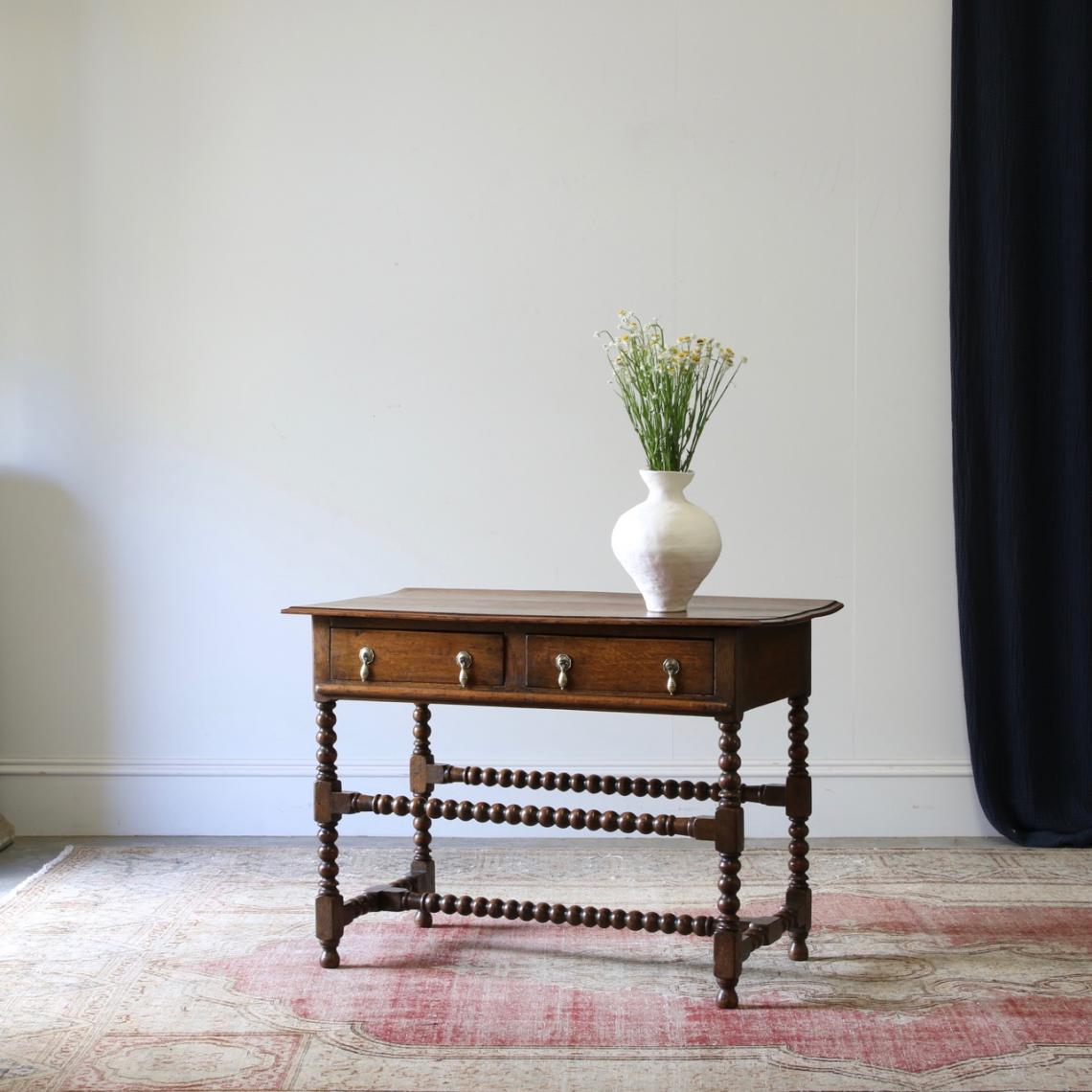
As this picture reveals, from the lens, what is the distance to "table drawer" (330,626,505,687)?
9.73 ft

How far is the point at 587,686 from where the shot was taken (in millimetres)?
2896

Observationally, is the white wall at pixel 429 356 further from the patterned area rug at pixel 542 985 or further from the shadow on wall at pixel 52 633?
the patterned area rug at pixel 542 985

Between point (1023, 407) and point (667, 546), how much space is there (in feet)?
6.50

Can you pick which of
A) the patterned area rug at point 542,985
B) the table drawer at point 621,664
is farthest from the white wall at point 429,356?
the table drawer at point 621,664

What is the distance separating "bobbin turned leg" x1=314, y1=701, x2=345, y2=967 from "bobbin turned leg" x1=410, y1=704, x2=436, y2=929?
1.02ft

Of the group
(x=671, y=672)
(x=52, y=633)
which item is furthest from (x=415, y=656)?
(x=52, y=633)

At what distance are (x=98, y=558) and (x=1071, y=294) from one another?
10.8 ft

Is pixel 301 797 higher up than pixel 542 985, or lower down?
higher up

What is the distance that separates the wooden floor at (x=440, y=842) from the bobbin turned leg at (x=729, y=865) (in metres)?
1.39

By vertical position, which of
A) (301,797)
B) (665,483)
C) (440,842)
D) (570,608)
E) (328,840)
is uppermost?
(665,483)

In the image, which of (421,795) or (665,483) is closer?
(665,483)

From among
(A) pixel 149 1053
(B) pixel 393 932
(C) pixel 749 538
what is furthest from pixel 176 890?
(C) pixel 749 538

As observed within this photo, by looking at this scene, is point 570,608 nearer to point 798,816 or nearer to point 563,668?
point 563,668

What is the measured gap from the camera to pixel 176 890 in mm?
3787
